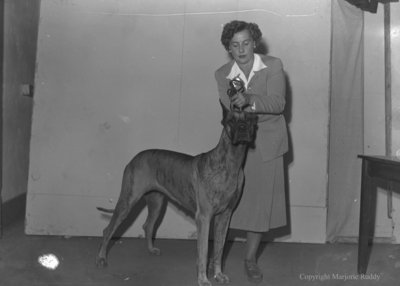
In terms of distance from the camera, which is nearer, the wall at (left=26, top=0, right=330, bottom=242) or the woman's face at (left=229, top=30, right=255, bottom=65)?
the woman's face at (left=229, top=30, right=255, bottom=65)

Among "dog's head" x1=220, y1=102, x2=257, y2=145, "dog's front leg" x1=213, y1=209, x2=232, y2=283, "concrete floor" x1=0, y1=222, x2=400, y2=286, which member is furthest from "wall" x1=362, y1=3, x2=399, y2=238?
"dog's head" x1=220, y1=102, x2=257, y2=145

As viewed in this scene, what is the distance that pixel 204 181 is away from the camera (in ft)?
7.91

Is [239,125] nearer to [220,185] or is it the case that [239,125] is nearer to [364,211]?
[220,185]

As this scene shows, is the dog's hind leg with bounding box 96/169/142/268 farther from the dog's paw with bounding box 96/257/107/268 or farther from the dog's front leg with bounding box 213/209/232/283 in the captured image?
the dog's front leg with bounding box 213/209/232/283

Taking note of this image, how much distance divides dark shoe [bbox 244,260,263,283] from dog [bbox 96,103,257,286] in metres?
0.17

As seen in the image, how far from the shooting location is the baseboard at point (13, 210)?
347 cm

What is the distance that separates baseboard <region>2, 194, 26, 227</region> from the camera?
347cm

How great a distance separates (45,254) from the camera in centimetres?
292

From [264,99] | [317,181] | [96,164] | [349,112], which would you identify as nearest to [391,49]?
[349,112]

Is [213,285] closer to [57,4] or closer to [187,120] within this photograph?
[187,120]

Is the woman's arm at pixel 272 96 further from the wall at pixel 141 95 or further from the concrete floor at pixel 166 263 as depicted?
the concrete floor at pixel 166 263

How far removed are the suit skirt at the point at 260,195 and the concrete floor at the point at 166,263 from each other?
366mm

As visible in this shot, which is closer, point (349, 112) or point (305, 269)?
point (305, 269)

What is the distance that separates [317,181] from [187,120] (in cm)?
117
